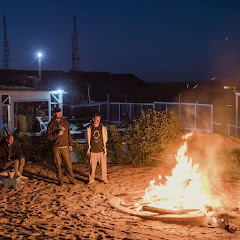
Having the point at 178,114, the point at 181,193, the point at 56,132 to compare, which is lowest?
the point at 181,193

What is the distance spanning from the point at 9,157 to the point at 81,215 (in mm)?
3891

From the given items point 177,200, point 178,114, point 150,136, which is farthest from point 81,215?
point 178,114

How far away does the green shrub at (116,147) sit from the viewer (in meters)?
13.0

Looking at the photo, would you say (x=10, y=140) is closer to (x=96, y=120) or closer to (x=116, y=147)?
(x=96, y=120)

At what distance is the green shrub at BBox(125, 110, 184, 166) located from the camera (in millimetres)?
12289

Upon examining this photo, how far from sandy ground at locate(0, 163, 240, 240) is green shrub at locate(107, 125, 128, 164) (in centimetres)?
230

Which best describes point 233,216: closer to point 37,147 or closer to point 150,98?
point 37,147

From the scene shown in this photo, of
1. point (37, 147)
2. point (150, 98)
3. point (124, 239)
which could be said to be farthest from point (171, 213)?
point (150, 98)

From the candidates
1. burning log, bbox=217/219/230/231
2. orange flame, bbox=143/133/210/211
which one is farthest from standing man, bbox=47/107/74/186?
burning log, bbox=217/219/230/231

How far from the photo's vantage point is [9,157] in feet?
33.8

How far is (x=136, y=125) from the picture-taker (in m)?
12.5

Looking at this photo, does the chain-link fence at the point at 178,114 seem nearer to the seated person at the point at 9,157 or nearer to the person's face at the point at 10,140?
the seated person at the point at 9,157

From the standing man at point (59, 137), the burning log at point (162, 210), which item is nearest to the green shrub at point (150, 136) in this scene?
the standing man at point (59, 137)

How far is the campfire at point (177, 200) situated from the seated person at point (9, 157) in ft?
10.5
